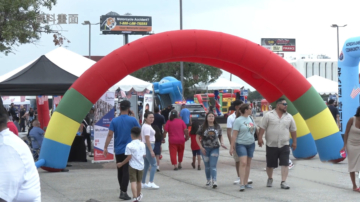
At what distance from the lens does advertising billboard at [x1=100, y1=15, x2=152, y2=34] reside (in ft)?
234

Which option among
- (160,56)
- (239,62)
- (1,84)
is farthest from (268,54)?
(1,84)

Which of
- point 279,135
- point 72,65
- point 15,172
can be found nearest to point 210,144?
point 279,135

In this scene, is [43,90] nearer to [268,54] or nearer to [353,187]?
[268,54]

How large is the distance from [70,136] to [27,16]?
14.3 feet

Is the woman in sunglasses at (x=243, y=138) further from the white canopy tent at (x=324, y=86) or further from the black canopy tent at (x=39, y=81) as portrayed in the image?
the white canopy tent at (x=324, y=86)

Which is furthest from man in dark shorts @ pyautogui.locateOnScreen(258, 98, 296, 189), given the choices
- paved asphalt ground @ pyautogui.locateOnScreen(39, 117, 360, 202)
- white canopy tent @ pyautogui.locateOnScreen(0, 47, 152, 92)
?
white canopy tent @ pyautogui.locateOnScreen(0, 47, 152, 92)

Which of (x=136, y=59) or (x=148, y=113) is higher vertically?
(x=136, y=59)

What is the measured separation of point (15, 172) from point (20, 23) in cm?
1016

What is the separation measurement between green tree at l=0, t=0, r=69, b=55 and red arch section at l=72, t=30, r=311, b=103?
2948mm

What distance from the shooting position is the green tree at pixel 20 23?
12859mm

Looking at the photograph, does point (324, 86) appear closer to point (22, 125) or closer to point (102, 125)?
point (22, 125)

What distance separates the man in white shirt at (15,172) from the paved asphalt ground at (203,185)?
4857mm

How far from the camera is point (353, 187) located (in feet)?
29.8

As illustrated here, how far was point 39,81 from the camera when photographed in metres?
12.4
